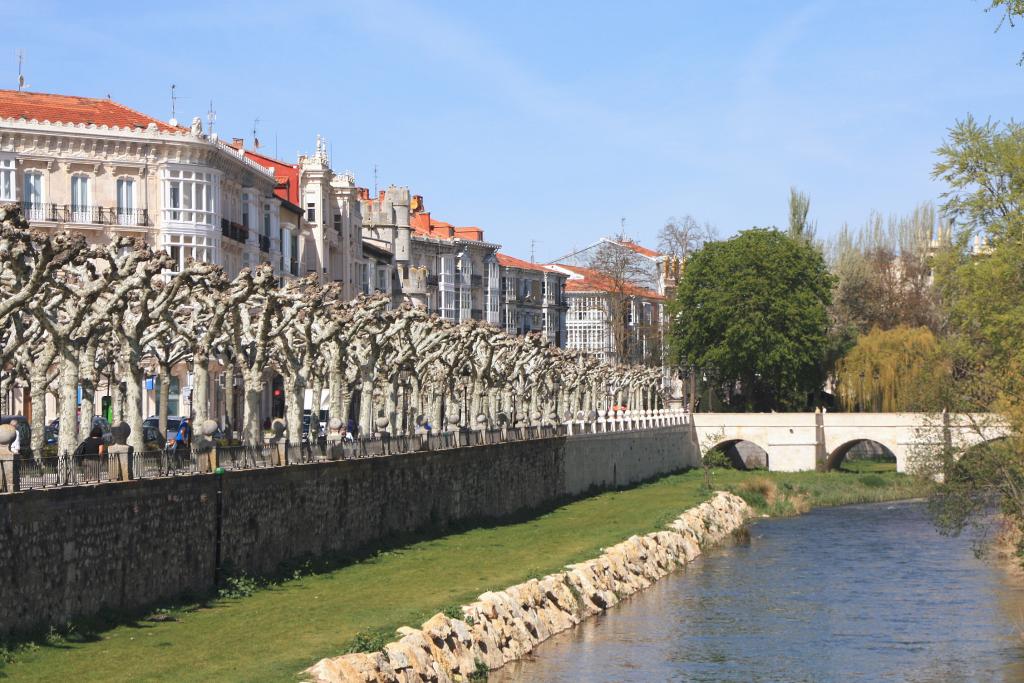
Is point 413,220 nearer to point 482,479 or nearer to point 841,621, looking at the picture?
point 482,479

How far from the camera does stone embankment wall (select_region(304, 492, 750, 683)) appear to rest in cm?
2916

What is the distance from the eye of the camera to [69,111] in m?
74.8

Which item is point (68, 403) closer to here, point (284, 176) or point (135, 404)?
point (135, 404)

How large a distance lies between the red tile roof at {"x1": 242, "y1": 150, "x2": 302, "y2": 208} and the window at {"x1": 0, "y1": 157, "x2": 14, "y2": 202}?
25.9m

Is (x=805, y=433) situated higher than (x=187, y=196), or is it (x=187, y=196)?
(x=187, y=196)

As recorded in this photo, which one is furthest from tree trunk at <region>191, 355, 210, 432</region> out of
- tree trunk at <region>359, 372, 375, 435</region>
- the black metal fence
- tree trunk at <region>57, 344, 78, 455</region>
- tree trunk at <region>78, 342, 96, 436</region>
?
tree trunk at <region>359, 372, 375, 435</region>


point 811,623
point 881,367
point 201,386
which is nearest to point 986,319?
point 811,623

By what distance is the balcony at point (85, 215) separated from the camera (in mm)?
71250

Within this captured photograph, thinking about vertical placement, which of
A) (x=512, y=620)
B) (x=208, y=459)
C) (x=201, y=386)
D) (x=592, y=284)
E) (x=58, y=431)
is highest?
(x=592, y=284)

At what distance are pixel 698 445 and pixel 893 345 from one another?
568 inches

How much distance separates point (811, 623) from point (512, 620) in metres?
10.8

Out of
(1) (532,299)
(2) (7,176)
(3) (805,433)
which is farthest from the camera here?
(1) (532,299)

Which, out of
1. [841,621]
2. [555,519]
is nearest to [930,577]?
[841,621]

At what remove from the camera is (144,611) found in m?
33.7
